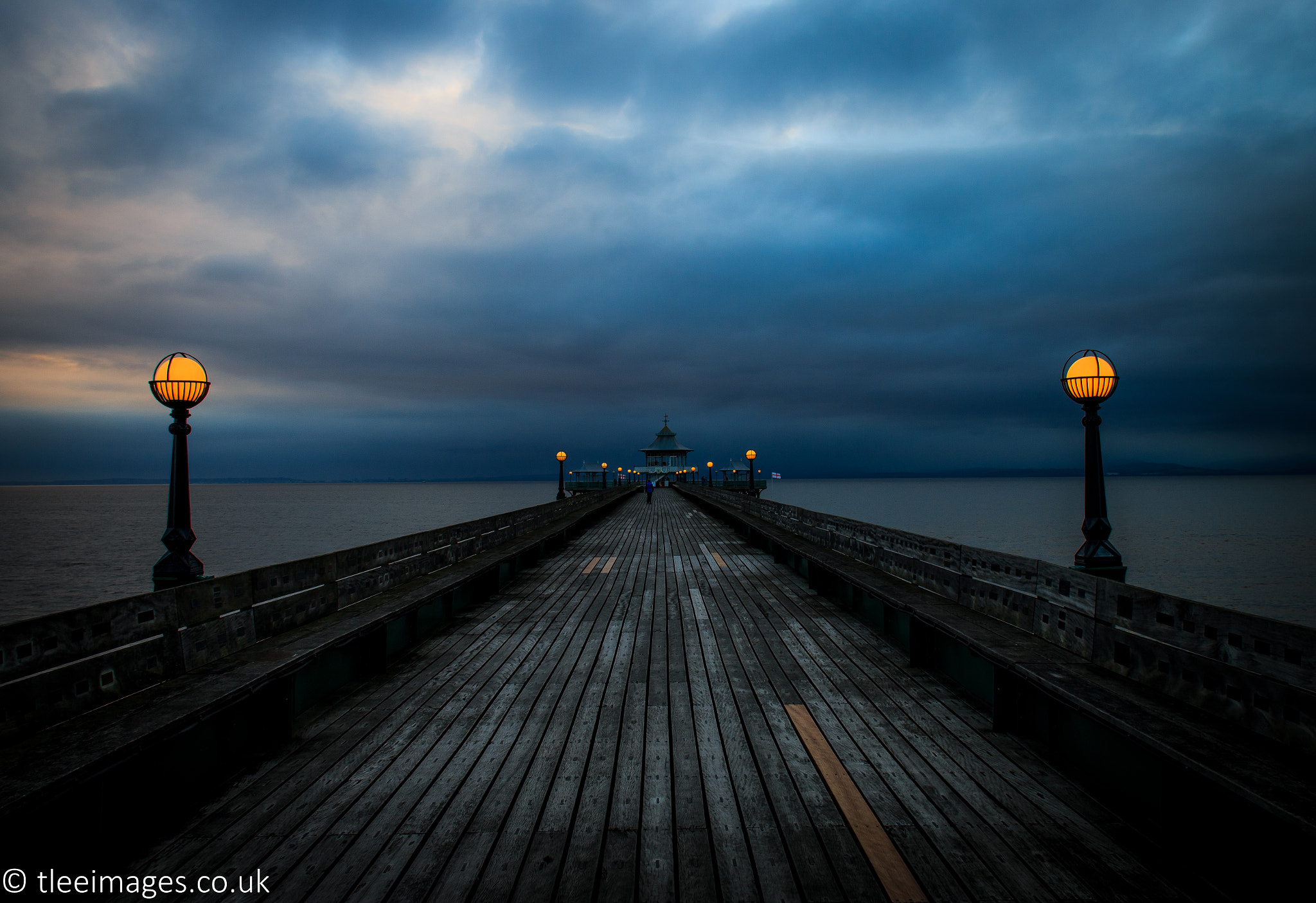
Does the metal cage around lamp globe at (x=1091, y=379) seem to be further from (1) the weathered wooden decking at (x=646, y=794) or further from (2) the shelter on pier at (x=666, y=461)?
(2) the shelter on pier at (x=666, y=461)

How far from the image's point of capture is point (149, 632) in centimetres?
434

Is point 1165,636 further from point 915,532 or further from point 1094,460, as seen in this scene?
point 915,532

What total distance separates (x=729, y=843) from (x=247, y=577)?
4793 millimetres

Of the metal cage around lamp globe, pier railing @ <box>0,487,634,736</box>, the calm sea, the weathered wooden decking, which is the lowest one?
the calm sea

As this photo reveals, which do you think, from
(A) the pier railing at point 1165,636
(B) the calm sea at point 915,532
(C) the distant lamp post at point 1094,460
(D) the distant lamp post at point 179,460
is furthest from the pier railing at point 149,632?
(B) the calm sea at point 915,532

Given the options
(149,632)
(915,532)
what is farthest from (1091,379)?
(915,532)

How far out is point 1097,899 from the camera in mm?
2902

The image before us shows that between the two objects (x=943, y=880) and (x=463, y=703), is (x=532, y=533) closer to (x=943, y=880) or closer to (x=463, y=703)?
(x=463, y=703)

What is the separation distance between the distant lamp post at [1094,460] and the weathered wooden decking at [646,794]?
9.93 ft

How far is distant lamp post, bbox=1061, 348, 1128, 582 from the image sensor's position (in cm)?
728

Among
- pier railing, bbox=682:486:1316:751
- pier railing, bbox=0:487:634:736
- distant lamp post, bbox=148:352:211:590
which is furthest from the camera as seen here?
distant lamp post, bbox=148:352:211:590

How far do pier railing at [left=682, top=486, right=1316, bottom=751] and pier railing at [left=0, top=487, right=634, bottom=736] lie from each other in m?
6.48

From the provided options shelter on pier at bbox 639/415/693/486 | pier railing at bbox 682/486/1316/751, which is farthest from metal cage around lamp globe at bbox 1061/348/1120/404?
shelter on pier at bbox 639/415/693/486

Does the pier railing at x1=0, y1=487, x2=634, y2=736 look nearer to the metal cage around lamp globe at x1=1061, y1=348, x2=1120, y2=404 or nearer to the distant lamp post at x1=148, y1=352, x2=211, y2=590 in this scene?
the distant lamp post at x1=148, y1=352, x2=211, y2=590
